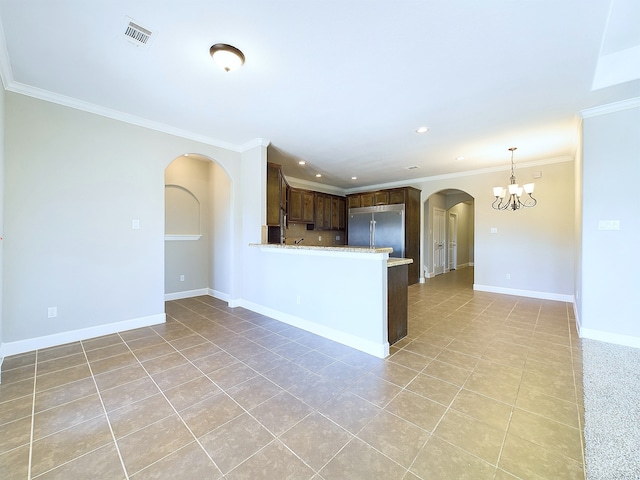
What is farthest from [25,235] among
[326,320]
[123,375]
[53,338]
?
[326,320]

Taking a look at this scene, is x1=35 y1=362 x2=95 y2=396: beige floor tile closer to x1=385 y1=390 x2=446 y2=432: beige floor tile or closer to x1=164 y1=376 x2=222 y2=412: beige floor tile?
x1=164 y1=376 x2=222 y2=412: beige floor tile

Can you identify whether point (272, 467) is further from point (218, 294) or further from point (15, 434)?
point (218, 294)

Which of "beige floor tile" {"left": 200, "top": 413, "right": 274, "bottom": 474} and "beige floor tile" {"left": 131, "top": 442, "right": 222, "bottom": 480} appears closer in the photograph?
"beige floor tile" {"left": 131, "top": 442, "right": 222, "bottom": 480}

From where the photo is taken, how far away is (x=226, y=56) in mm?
2080

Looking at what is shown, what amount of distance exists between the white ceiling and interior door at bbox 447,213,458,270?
18.6ft

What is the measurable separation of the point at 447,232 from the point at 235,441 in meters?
8.79

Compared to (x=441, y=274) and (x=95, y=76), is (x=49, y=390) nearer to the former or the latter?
(x=95, y=76)

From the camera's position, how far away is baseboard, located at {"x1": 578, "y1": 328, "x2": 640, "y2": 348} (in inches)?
114

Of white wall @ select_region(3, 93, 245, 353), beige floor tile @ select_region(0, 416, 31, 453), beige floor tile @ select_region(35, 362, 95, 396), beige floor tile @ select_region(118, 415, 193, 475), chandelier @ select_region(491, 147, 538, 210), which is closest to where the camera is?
beige floor tile @ select_region(118, 415, 193, 475)

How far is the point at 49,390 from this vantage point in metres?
2.10

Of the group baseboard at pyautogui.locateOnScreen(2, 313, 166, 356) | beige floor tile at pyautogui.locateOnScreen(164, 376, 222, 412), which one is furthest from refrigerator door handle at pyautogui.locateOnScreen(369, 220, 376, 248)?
beige floor tile at pyautogui.locateOnScreen(164, 376, 222, 412)

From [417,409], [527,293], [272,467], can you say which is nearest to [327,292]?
[417,409]

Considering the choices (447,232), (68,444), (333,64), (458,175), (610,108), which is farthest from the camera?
(447,232)

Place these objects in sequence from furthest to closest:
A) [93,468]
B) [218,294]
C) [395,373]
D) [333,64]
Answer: [218,294] → [395,373] → [333,64] → [93,468]
